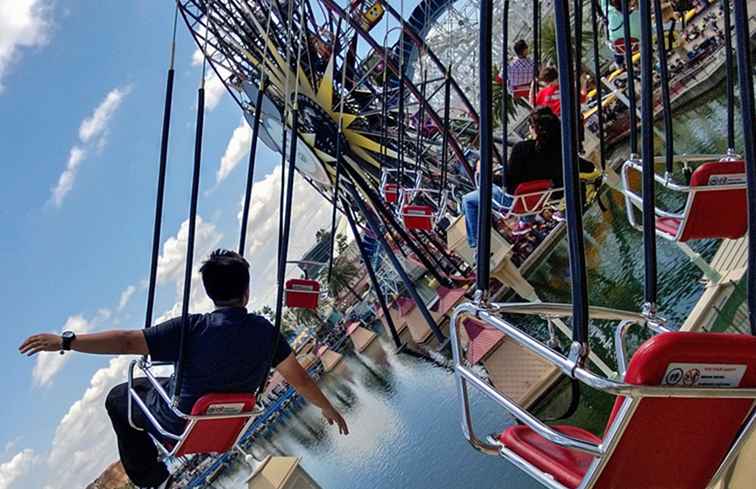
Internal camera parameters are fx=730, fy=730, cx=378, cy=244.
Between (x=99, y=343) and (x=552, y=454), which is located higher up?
(x=99, y=343)

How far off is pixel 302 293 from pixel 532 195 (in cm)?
393

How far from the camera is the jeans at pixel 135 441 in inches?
161

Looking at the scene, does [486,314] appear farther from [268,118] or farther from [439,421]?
[268,118]

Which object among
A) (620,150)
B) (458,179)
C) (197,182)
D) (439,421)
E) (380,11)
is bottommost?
(439,421)

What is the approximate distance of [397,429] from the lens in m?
13.5

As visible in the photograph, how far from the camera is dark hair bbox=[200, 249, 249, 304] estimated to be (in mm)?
3744

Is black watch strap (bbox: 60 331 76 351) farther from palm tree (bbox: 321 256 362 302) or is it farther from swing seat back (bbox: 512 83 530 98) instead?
palm tree (bbox: 321 256 362 302)

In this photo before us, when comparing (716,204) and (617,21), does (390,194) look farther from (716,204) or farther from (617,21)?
(716,204)

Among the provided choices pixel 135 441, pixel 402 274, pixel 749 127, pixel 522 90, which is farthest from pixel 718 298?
pixel 402 274

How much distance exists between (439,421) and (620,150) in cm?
664

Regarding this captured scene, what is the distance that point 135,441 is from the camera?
4.15 metres

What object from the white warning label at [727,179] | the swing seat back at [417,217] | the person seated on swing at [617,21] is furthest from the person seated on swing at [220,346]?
the person seated on swing at [617,21]

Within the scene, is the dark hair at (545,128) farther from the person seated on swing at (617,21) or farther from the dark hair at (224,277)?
the person seated on swing at (617,21)

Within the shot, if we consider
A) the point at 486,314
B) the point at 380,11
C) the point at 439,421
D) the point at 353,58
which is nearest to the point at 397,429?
the point at 439,421
